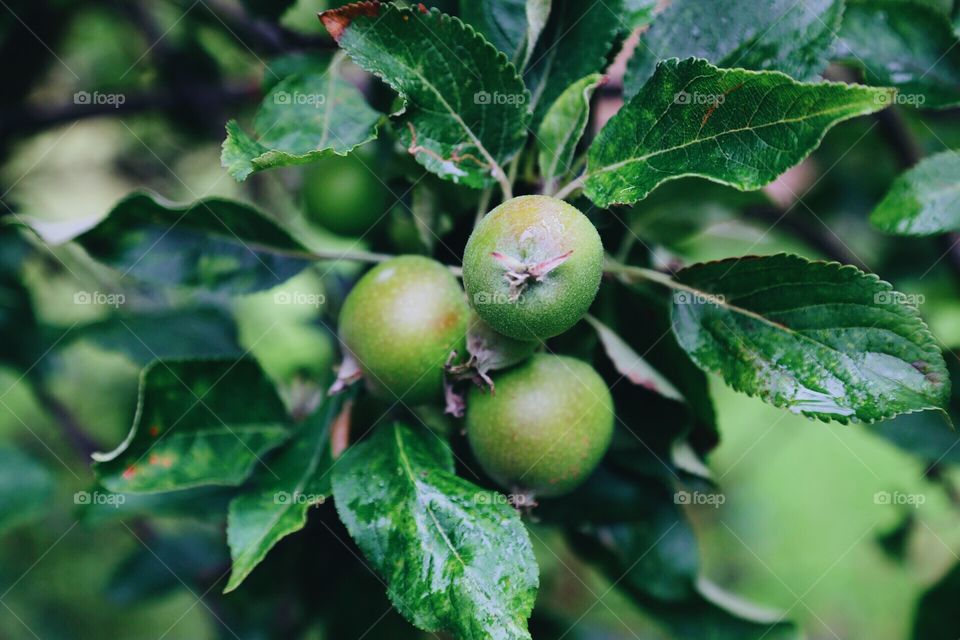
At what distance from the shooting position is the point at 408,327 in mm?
1260

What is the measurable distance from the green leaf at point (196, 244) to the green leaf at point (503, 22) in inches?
21.4

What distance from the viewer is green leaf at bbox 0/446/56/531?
2.22 m

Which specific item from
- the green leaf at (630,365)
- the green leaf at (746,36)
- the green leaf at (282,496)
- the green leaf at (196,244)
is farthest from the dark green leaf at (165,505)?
the green leaf at (746,36)

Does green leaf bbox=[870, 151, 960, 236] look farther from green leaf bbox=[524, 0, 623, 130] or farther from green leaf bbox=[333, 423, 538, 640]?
green leaf bbox=[333, 423, 538, 640]

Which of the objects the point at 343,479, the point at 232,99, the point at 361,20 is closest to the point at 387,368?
the point at 343,479

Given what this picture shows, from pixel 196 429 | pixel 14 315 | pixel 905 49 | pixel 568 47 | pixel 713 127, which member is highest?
pixel 905 49

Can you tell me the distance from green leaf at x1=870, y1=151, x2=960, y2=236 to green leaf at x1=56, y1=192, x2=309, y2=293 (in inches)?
45.1

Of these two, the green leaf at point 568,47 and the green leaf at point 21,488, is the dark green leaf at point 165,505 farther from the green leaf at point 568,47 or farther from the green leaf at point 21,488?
the green leaf at point 568,47

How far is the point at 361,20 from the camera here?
46.8 inches

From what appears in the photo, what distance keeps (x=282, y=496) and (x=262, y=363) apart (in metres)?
0.63

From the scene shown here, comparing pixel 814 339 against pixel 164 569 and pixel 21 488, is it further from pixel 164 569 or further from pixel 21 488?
pixel 21 488

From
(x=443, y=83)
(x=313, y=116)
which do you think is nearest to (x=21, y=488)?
(x=313, y=116)

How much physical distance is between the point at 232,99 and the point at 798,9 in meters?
1.85

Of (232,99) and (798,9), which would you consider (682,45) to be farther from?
(232,99)
